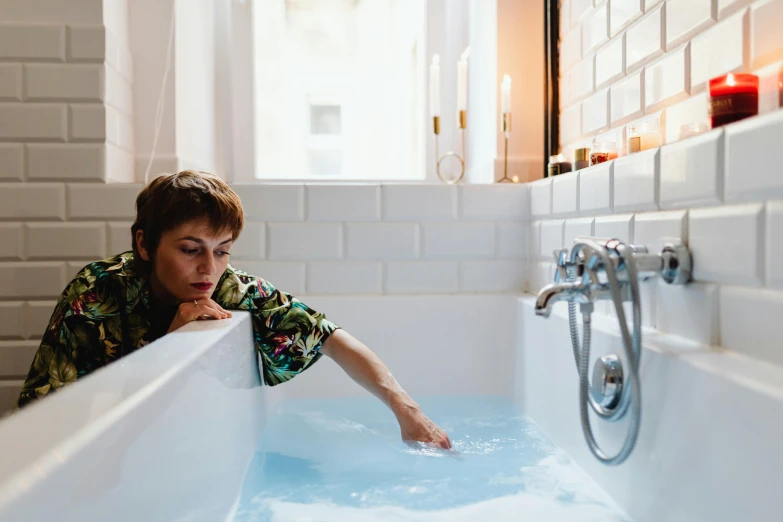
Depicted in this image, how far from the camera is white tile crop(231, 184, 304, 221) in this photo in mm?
1702

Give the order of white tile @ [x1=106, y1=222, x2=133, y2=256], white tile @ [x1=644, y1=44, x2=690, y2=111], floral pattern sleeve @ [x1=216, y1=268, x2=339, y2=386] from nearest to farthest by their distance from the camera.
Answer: white tile @ [x1=644, y1=44, x2=690, y2=111], floral pattern sleeve @ [x1=216, y1=268, x2=339, y2=386], white tile @ [x1=106, y1=222, x2=133, y2=256]

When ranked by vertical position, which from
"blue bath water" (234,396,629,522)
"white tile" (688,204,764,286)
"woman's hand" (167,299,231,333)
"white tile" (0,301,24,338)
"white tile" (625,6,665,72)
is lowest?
"blue bath water" (234,396,629,522)

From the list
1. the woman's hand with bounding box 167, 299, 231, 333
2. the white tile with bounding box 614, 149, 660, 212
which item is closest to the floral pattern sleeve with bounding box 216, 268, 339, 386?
the woman's hand with bounding box 167, 299, 231, 333

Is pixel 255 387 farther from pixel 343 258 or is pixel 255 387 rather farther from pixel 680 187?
pixel 680 187

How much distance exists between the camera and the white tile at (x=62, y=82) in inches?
61.8

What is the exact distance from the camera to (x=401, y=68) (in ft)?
7.75

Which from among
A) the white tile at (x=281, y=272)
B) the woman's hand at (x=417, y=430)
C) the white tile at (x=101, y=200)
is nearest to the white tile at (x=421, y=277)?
the white tile at (x=281, y=272)

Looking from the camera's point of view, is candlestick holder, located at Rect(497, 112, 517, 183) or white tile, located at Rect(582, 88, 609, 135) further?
candlestick holder, located at Rect(497, 112, 517, 183)

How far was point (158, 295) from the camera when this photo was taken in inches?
47.4

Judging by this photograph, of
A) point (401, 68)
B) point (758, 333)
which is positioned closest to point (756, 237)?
point (758, 333)

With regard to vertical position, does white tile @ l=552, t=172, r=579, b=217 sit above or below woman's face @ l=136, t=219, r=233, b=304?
above

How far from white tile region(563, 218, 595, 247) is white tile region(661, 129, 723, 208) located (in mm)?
310

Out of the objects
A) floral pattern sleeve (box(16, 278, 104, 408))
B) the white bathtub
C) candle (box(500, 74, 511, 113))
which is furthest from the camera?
candle (box(500, 74, 511, 113))

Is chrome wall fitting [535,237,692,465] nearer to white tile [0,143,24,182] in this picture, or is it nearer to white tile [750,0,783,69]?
white tile [750,0,783,69]
